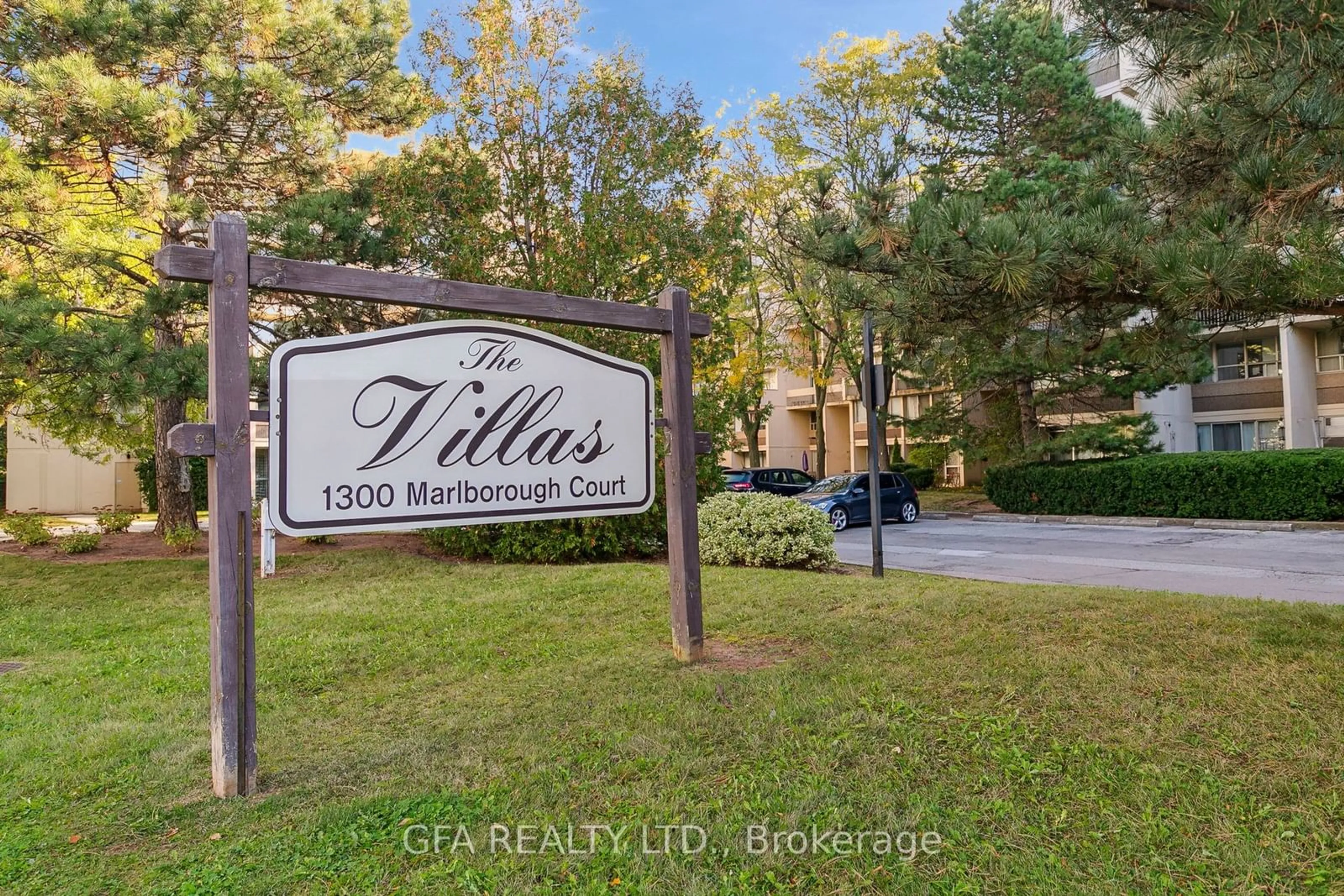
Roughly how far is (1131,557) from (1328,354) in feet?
53.0

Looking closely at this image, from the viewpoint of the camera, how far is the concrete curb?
1619 cm

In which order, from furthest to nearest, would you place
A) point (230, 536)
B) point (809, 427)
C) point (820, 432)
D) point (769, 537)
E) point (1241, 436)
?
point (809, 427) < point (820, 432) < point (1241, 436) < point (769, 537) < point (230, 536)

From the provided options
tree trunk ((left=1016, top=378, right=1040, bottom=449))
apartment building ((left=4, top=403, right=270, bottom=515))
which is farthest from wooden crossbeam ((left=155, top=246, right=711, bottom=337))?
apartment building ((left=4, top=403, right=270, bottom=515))

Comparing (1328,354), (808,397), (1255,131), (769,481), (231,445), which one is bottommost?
(769,481)

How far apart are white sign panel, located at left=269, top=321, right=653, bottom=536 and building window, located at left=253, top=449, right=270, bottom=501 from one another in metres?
8.20

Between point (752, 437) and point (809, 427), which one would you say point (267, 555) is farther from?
point (809, 427)

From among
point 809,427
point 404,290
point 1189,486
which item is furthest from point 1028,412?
point 404,290

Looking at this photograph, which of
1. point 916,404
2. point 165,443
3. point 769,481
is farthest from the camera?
point 916,404

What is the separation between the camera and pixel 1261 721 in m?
3.73

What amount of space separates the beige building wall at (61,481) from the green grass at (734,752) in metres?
24.5

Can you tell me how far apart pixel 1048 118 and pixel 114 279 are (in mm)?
20366

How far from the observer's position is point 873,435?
928cm

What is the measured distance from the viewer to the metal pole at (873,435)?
9.03m

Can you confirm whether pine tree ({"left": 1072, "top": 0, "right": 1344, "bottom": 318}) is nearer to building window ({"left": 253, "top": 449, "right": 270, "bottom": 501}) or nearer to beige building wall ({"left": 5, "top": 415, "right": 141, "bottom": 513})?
building window ({"left": 253, "top": 449, "right": 270, "bottom": 501})
